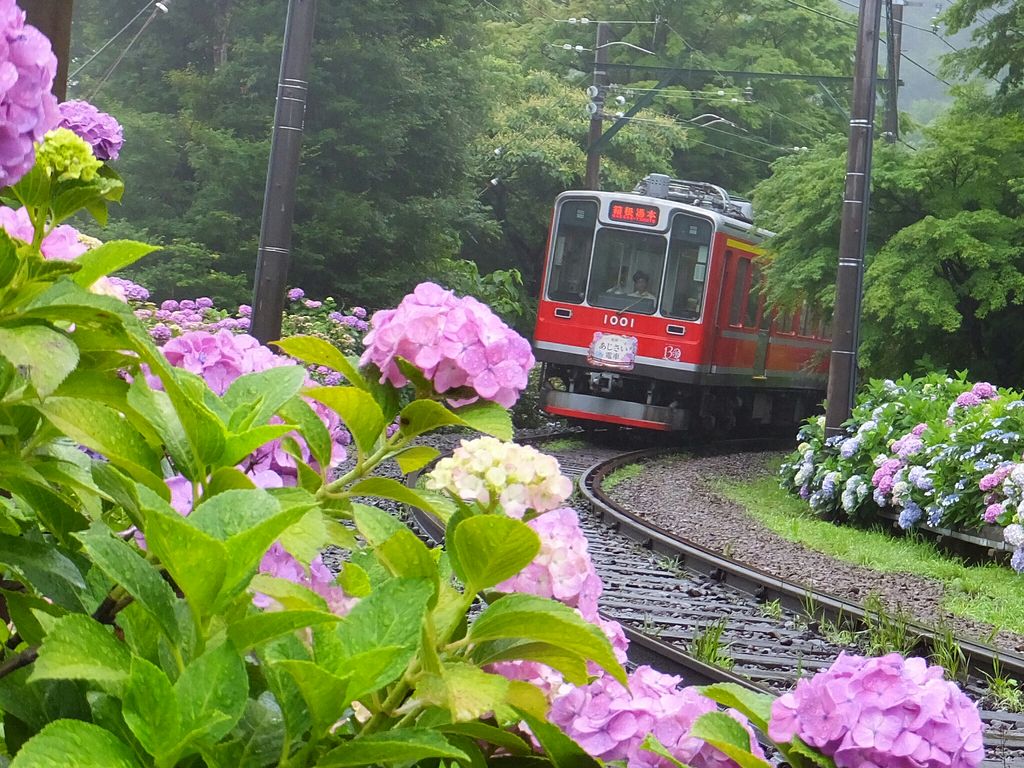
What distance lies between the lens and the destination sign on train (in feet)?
54.1

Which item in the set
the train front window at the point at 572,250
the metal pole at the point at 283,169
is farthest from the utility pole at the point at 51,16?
the train front window at the point at 572,250

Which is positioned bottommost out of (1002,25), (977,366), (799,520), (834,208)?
(799,520)

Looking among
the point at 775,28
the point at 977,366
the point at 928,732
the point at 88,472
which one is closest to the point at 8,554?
the point at 88,472

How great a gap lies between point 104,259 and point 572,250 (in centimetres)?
1576

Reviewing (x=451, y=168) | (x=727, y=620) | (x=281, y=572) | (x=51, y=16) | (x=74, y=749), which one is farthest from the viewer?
(x=451, y=168)

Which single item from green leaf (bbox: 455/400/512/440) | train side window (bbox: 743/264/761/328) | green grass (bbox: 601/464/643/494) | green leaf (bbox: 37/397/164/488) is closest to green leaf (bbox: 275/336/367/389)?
green leaf (bbox: 455/400/512/440)

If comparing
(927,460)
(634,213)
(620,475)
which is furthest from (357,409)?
(634,213)

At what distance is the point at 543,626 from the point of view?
0.99 meters

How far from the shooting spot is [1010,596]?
26.3 ft

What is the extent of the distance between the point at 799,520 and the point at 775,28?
31.6 metres

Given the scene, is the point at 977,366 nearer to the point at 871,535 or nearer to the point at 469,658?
the point at 871,535

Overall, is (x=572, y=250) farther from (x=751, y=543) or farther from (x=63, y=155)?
(x=63, y=155)

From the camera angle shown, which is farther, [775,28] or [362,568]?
[775,28]

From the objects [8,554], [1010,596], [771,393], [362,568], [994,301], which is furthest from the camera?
[771,393]
